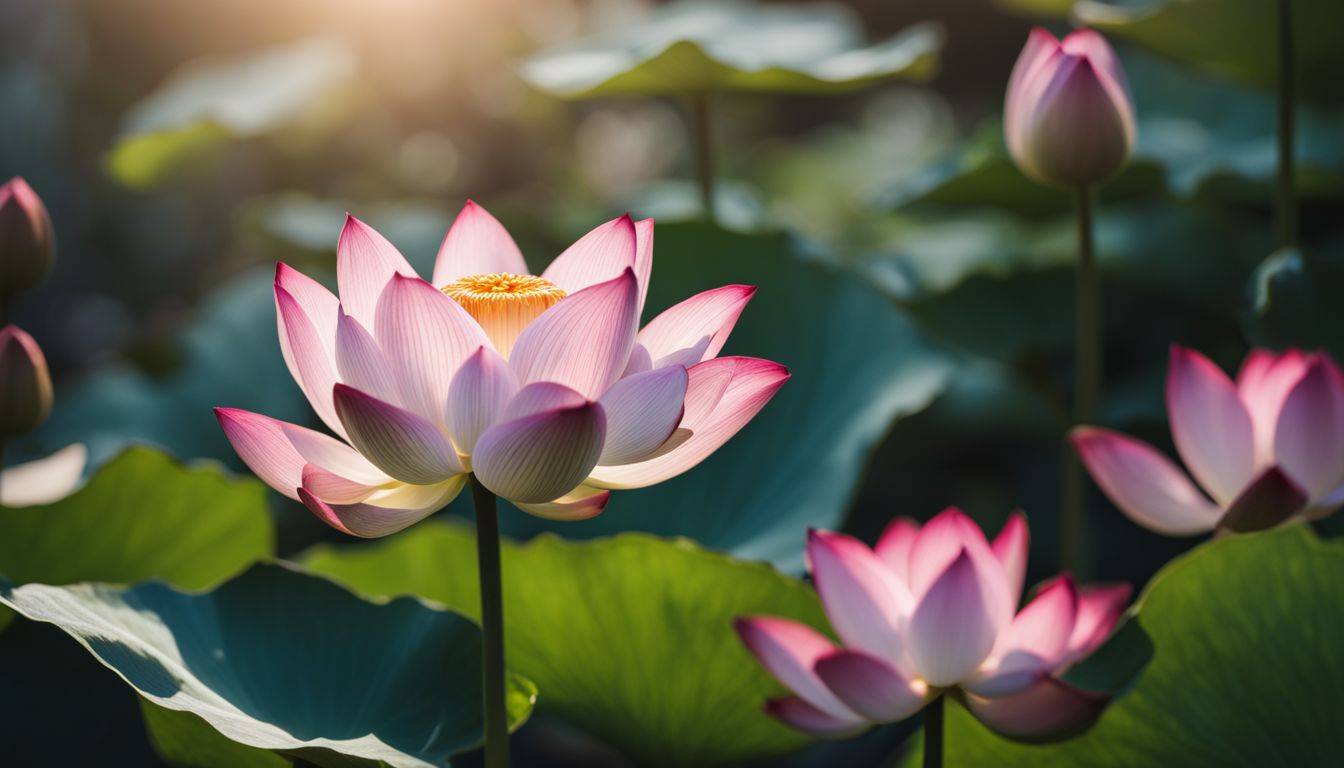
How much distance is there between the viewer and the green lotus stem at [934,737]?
18.0 inches

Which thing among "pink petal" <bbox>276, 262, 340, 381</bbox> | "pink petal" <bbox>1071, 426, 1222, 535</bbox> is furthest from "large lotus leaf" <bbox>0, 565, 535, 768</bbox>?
"pink petal" <bbox>1071, 426, 1222, 535</bbox>

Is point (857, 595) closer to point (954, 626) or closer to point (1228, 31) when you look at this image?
point (954, 626)

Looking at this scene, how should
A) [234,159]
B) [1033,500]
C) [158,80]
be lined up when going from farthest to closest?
[158,80]
[234,159]
[1033,500]

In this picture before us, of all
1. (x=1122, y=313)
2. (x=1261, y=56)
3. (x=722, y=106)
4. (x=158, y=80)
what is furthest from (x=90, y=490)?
(x=722, y=106)

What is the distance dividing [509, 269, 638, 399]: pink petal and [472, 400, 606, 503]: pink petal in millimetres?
21

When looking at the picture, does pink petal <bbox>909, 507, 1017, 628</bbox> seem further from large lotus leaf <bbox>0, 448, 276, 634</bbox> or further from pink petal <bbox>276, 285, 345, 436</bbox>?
large lotus leaf <bbox>0, 448, 276, 634</bbox>

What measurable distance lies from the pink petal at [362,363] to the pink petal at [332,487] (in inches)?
1.2

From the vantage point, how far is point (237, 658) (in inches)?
21.2

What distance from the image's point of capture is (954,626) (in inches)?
16.7

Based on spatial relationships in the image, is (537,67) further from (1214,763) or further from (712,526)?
(1214,763)

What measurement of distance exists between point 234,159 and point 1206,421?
1904mm

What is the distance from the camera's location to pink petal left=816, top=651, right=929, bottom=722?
1.38ft

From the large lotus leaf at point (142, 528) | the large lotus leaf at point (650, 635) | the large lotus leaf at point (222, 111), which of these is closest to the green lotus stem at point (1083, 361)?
the large lotus leaf at point (650, 635)

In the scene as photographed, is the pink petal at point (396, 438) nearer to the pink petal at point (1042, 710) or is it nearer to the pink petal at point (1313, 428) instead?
the pink petal at point (1042, 710)
